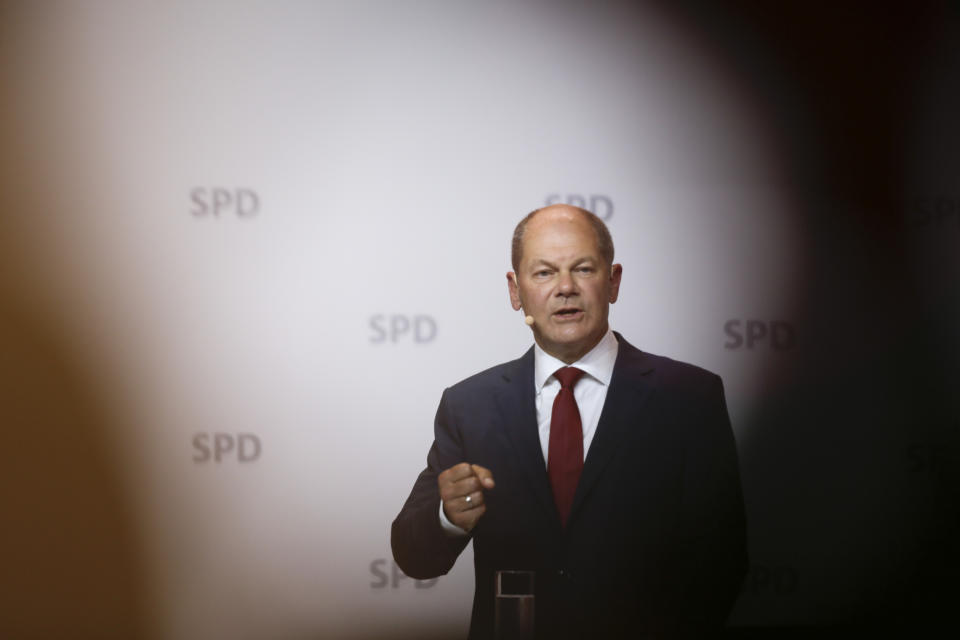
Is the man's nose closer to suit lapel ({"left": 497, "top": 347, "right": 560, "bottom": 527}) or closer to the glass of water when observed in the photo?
suit lapel ({"left": 497, "top": 347, "right": 560, "bottom": 527})

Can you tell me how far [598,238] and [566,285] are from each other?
13 centimetres

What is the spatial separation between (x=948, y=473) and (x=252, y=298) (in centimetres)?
176

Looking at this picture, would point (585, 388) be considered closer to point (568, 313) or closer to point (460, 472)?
point (568, 313)

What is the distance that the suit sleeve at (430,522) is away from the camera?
172 centimetres

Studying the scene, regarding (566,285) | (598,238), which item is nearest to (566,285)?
(566,285)

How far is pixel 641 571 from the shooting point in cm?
169

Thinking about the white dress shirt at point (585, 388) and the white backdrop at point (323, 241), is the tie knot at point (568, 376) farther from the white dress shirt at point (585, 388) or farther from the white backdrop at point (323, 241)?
the white backdrop at point (323, 241)

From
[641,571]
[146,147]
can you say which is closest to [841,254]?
[641,571]

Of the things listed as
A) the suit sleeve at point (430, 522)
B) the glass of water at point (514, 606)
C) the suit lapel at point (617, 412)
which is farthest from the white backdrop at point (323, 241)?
the glass of water at point (514, 606)

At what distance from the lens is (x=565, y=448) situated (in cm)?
170

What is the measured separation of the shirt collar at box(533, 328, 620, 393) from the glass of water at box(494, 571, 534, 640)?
404 mm

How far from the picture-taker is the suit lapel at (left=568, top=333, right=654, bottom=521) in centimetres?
167

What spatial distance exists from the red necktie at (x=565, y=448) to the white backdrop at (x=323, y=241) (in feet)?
0.67

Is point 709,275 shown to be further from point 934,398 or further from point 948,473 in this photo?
point 948,473
